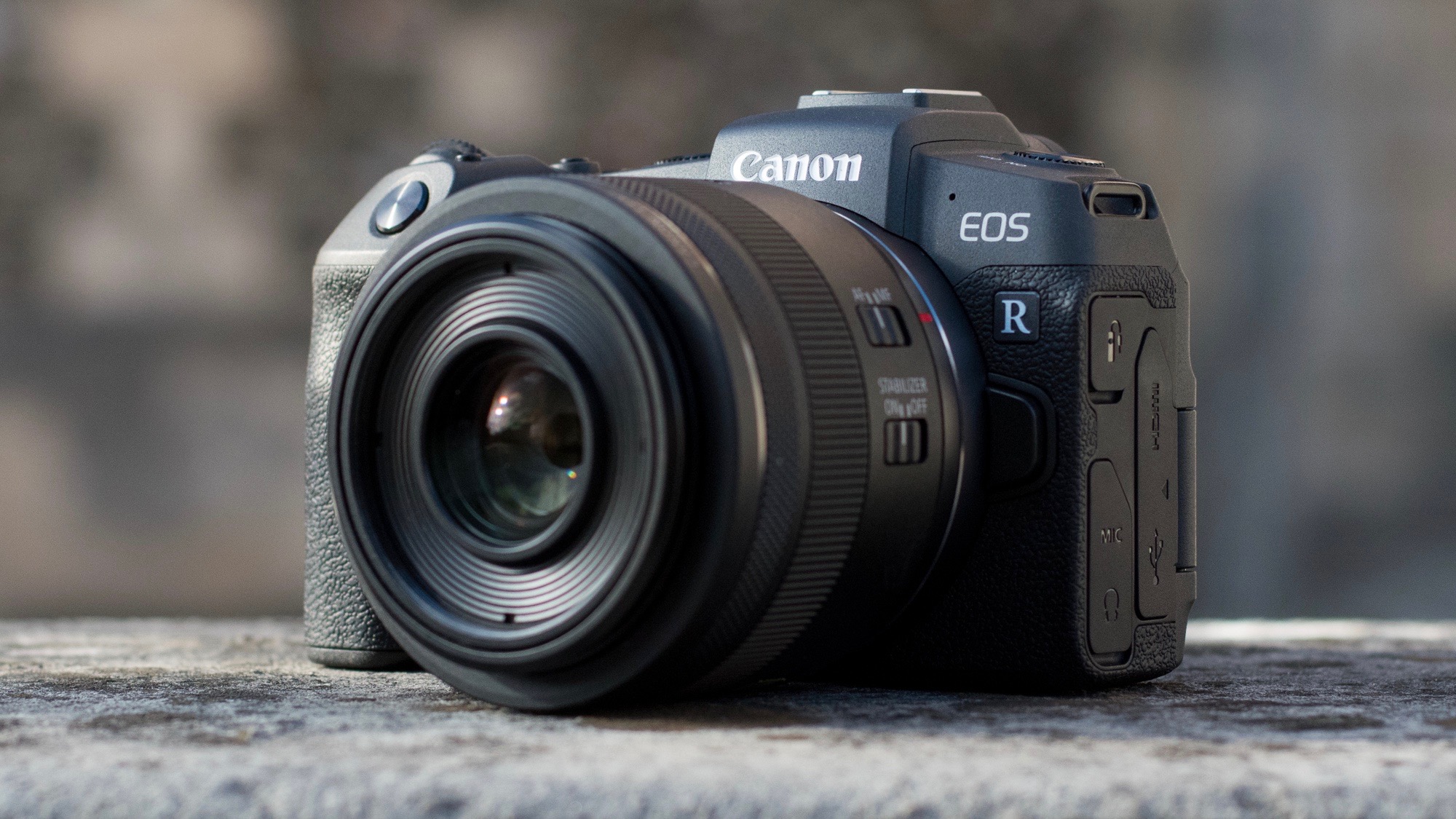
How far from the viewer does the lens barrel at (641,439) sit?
0.59 m

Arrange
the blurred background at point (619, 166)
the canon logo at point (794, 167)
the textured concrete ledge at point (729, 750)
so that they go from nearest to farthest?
the textured concrete ledge at point (729, 750) < the canon logo at point (794, 167) < the blurred background at point (619, 166)

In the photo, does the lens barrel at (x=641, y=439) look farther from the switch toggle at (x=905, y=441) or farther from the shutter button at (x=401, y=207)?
the shutter button at (x=401, y=207)

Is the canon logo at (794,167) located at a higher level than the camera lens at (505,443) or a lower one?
higher

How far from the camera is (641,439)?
1.94 ft

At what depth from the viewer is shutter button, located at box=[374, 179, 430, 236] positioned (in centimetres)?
81

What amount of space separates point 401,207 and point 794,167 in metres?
0.18

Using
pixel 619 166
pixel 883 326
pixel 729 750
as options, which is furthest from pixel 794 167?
pixel 619 166

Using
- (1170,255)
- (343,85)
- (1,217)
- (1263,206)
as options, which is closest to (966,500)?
(1170,255)

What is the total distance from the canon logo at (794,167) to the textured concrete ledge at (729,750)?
211mm

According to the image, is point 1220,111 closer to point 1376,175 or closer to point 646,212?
point 1376,175

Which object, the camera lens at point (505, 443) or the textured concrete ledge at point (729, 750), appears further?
the camera lens at point (505, 443)

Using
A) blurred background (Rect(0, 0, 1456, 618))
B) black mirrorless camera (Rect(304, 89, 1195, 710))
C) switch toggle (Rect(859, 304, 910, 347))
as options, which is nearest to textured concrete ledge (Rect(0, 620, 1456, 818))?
black mirrorless camera (Rect(304, 89, 1195, 710))

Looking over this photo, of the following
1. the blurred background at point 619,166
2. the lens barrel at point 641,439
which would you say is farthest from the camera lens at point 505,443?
the blurred background at point 619,166

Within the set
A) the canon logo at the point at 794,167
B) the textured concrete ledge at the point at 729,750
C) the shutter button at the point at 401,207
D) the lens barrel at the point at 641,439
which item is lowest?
the textured concrete ledge at the point at 729,750
